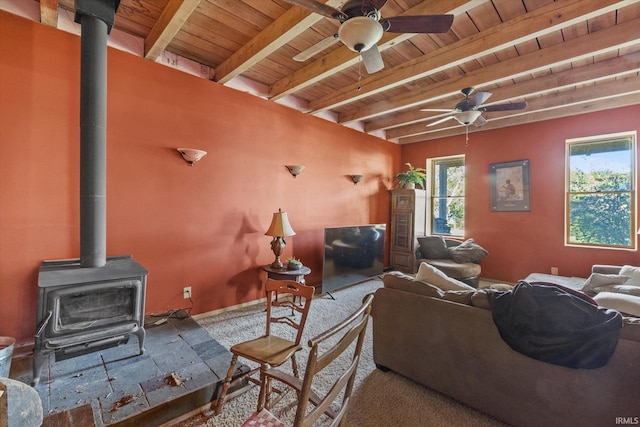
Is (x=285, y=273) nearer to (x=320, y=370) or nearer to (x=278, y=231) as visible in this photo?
(x=278, y=231)

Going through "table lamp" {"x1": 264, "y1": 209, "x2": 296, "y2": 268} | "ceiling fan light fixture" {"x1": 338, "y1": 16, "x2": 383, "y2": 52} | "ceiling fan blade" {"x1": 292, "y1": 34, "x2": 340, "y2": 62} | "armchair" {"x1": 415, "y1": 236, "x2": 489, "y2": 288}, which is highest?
"ceiling fan blade" {"x1": 292, "y1": 34, "x2": 340, "y2": 62}

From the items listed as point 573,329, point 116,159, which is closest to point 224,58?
point 116,159

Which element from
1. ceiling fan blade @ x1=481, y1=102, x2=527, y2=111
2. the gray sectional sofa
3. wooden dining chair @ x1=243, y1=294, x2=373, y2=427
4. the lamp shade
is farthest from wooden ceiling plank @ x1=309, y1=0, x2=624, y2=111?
wooden dining chair @ x1=243, y1=294, x2=373, y2=427

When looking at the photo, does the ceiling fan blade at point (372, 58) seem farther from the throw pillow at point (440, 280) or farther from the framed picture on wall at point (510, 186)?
the framed picture on wall at point (510, 186)

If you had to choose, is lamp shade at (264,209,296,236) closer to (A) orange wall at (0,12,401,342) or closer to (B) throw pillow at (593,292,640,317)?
(A) orange wall at (0,12,401,342)

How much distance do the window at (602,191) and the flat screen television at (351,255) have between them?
2.95 meters

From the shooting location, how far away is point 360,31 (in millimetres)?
1718

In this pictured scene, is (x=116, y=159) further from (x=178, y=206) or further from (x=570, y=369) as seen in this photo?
(x=570, y=369)

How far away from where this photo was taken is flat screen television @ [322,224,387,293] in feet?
12.9

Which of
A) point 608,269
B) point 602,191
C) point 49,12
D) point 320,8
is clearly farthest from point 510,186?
point 49,12

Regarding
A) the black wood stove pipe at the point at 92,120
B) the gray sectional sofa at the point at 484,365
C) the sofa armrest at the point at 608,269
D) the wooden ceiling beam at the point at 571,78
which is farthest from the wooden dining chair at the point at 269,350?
the sofa armrest at the point at 608,269

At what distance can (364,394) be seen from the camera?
79.4 inches

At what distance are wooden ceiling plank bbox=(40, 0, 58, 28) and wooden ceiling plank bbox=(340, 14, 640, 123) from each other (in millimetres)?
3692

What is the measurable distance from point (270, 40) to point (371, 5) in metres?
1.15
